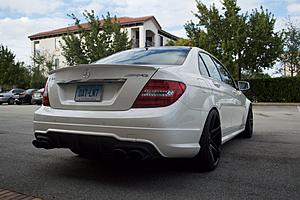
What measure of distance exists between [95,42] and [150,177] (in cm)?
2850

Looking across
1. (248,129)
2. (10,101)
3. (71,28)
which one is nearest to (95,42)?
(10,101)

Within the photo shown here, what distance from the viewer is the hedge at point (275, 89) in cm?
2158

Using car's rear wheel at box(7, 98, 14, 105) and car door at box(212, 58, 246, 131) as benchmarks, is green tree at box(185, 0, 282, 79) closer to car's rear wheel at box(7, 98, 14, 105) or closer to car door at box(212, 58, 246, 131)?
car's rear wheel at box(7, 98, 14, 105)

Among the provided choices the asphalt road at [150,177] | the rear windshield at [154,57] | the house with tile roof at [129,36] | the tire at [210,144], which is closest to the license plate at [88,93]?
the rear windshield at [154,57]

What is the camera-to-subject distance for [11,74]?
144 ft

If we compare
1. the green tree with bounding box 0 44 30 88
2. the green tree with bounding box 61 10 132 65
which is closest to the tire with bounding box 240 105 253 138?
the green tree with bounding box 61 10 132 65

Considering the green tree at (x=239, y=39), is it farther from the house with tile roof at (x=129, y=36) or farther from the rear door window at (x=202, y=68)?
the rear door window at (x=202, y=68)

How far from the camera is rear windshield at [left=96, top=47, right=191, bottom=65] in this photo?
12.9 feet

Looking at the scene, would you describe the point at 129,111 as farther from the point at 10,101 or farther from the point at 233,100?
the point at 10,101

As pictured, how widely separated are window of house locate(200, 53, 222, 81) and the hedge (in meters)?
18.5

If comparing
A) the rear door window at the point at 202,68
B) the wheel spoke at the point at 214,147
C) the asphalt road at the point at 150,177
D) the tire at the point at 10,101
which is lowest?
the tire at the point at 10,101

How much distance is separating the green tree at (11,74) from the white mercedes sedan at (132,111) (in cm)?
4289

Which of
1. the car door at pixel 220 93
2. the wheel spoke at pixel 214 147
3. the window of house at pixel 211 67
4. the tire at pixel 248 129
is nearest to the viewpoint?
the wheel spoke at pixel 214 147

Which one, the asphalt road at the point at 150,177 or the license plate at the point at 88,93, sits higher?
the license plate at the point at 88,93
